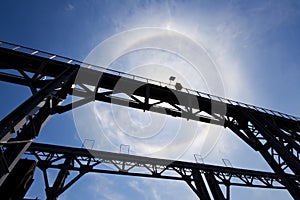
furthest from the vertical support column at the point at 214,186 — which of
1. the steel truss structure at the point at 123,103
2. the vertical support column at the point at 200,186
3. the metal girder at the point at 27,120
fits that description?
the metal girder at the point at 27,120

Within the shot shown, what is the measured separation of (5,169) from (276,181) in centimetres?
2053

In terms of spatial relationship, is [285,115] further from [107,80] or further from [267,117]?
[107,80]

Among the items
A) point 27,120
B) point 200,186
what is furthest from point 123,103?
point 200,186

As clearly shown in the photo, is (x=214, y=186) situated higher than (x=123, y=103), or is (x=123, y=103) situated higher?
(x=123, y=103)

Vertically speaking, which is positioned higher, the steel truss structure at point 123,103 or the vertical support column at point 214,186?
the steel truss structure at point 123,103

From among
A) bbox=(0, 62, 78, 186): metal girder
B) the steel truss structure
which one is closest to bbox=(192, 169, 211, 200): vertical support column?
the steel truss structure

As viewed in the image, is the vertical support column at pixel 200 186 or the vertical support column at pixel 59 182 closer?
the vertical support column at pixel 59 182

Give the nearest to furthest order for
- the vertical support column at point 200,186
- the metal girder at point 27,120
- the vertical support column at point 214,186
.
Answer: the metal girder at point 27,120, the vertical support column at point 200,186, the vertical support column at point 214,186

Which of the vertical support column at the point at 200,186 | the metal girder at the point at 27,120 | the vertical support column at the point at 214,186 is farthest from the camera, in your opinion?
the vertical support column at the point at 214,186

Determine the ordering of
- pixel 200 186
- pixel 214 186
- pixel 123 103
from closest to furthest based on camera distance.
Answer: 1. pixel 123 103
2. pixel 200 186
3. pixel 214 186

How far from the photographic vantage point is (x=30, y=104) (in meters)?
5.54

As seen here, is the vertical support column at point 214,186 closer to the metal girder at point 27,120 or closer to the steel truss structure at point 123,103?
the steel truss structure at point 123,103

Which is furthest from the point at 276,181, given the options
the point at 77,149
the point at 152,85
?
the point at 77,149

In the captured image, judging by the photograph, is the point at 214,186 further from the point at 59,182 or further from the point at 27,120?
the point at 27,120
